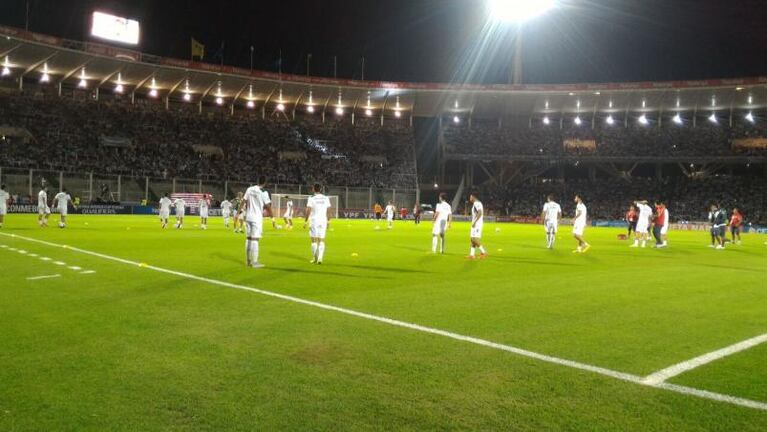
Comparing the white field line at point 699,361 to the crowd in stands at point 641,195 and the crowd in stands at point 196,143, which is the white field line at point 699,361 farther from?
the crowd in stands at point 641,195

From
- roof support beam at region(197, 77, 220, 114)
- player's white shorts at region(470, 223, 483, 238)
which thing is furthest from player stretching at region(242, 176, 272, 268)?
roof support beam at region(197, 77, 220, 114)

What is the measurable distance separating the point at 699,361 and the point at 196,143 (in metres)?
62.0

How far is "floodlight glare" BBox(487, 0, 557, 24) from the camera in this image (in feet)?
160

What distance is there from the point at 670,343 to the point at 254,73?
5771cm

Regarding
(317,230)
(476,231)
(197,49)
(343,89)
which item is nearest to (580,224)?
(476,231)

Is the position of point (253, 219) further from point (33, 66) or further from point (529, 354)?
point (33, 66)

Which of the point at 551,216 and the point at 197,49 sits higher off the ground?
the point at 197,49

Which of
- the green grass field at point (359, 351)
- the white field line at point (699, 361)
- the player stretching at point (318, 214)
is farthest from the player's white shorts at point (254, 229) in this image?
the white field line at point (699, 361)

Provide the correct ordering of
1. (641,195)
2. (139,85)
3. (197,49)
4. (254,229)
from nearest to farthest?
(254,229)
(197,49)
(139,85)
(641,195)

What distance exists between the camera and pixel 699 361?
5551 millimetres

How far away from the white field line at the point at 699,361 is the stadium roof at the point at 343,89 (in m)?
53.8

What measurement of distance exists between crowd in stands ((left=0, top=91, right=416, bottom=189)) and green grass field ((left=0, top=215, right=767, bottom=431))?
47.3 m

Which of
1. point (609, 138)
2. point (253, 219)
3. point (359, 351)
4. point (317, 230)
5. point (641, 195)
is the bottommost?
point (359, 351)

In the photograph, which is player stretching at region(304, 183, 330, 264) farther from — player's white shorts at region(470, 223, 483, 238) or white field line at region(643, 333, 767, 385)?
white field line at region(643, 333, 767, 385)
